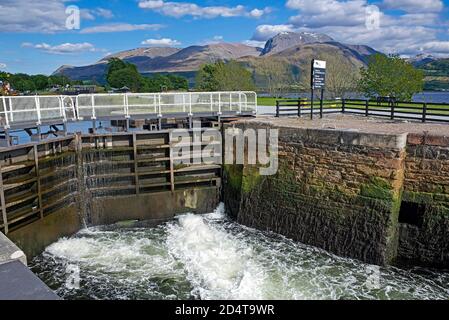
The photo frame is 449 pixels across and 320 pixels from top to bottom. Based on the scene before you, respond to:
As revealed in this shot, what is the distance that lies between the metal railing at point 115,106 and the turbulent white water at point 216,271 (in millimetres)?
4660

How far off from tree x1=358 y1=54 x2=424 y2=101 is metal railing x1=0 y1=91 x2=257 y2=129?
17.7 m

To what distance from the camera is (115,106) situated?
15.9 m

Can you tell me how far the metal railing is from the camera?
13.1m

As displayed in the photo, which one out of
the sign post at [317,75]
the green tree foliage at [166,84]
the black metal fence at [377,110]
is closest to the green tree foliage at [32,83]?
the green tree foliage at [166,84]

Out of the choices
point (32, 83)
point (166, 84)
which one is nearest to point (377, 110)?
point (166, 84)

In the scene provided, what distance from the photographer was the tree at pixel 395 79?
3086 centimetres

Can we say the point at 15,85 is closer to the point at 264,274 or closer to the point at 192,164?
the point at 192,164

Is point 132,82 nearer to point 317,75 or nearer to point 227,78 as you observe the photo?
point 227,78

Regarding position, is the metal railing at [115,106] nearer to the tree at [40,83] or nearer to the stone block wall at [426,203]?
the stone block wall at [426,203]

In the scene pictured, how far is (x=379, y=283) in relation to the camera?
9992 mm

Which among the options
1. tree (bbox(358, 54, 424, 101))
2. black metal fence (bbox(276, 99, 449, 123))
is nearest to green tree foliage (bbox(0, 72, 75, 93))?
tree (bbox(358, 54, 424, 101))

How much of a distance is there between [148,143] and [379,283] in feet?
33.3

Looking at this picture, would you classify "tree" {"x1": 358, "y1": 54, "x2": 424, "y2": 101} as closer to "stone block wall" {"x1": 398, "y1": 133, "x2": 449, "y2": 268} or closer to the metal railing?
the metal railing
